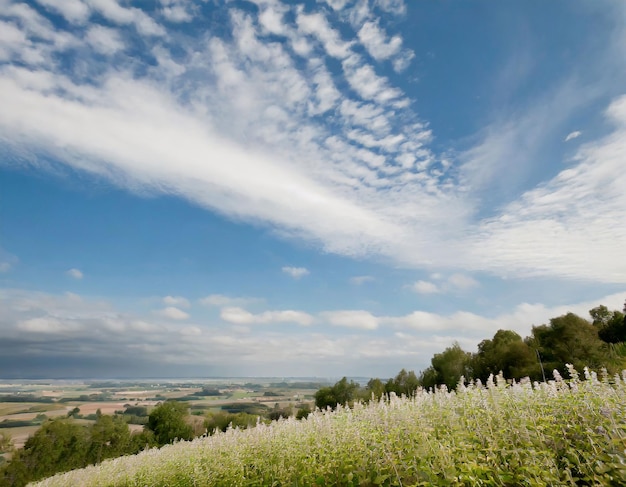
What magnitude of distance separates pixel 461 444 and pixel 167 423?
57.0 metres

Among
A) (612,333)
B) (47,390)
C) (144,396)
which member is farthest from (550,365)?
(47,390)

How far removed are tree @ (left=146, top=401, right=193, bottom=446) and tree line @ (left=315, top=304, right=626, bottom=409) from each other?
20.4 meters

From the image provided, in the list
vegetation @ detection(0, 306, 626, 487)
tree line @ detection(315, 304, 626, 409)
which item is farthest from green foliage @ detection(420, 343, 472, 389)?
vegetation @ detection(0, 306, 626, 487)

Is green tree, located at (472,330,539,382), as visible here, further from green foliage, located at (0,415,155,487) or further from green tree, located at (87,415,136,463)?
green tree, located at (87,415,136,463)

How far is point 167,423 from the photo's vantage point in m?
51.0

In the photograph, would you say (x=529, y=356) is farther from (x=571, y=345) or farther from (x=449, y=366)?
(x=449, y=366)

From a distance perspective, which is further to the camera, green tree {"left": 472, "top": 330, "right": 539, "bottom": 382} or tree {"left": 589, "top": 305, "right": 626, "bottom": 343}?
tree {"left": 589, "top": 305, "right": 626, "bottom": 343}

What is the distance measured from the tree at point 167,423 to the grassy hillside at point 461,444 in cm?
5012

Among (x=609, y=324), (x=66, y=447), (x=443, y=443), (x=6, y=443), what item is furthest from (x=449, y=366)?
(x=6, y=443)

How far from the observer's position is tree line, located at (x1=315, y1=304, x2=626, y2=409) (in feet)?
97.1

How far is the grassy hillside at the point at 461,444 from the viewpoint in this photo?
404cm

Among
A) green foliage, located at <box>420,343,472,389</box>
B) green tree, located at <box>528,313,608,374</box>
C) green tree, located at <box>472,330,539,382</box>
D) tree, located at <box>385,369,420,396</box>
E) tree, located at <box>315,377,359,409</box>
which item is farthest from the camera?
tree, located at <box>315,377,359,409</box>

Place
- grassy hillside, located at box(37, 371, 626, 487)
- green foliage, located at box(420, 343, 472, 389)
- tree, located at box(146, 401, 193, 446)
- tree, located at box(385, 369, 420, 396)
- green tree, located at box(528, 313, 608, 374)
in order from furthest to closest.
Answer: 1. tree, located at box(146, 401, 193, 446)
2. tree, located at box(385, 369, 420, 396)
3. green foliage, located at box(420, 343, 472, 389)
4. green tree, located at box(528, 313, 608, 374)
5. grassy hillside, located at box(37, 371, 626, 487)

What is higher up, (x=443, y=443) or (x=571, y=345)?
(x=571, y=345)
